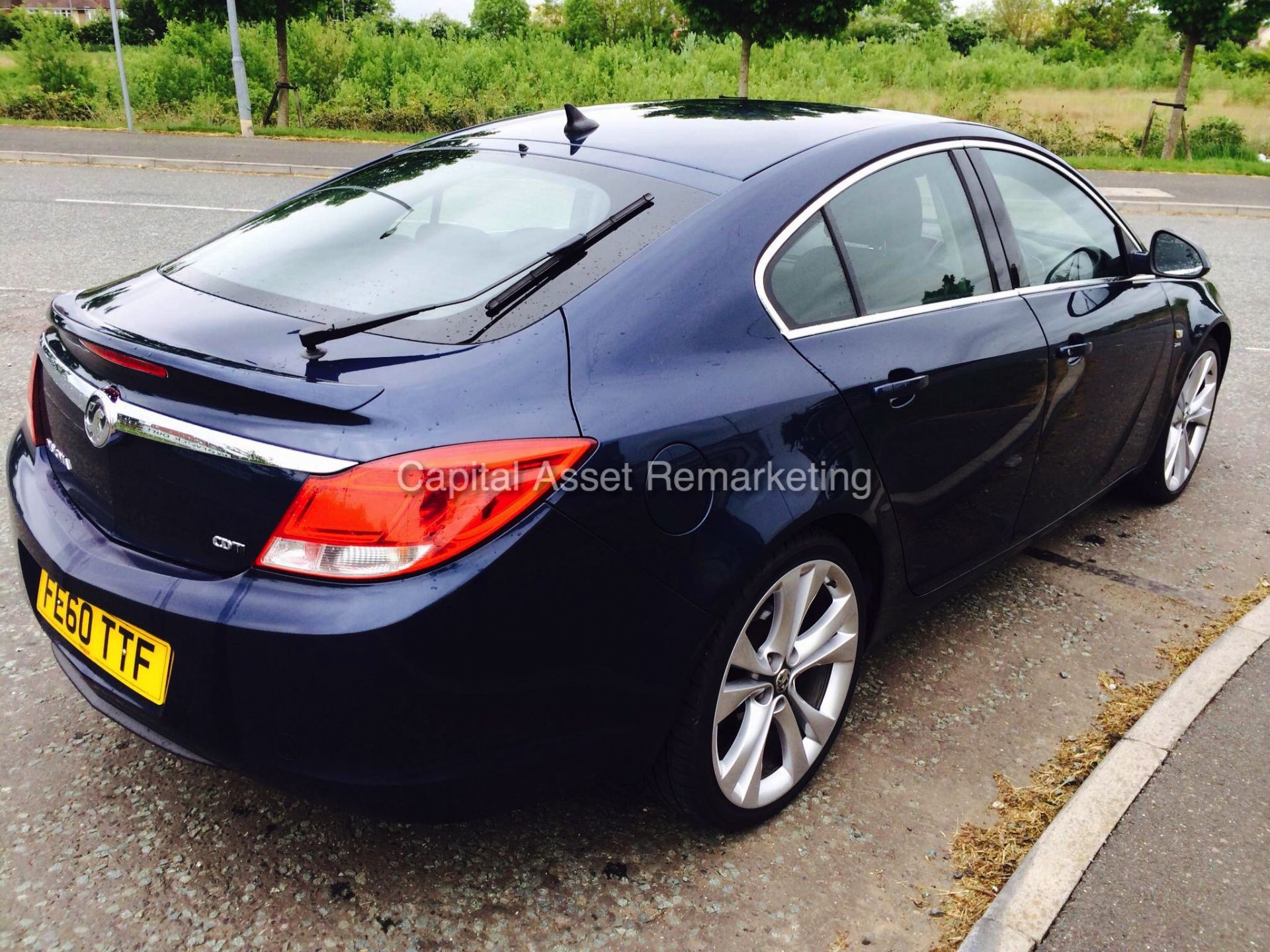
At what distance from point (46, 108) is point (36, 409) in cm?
2372

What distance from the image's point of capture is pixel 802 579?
240 cm

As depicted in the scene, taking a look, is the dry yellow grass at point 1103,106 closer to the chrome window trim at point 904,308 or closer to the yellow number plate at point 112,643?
the chrome window trim at point 904,308

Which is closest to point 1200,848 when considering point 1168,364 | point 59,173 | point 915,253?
point 915,253

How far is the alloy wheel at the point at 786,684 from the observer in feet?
7.74

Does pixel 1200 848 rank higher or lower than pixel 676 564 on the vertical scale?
lower

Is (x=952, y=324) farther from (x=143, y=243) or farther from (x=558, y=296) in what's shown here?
(x=143, y=243)

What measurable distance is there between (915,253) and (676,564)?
4.20ft

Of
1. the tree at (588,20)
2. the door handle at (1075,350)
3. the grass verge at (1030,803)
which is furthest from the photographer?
the tree at (588,20)

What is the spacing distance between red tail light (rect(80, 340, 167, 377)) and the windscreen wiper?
10.9 inches

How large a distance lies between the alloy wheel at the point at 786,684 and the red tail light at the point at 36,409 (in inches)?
66.4

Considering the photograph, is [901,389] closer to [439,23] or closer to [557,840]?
[557,840]

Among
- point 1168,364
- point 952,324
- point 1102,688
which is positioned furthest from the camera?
point 1168,364

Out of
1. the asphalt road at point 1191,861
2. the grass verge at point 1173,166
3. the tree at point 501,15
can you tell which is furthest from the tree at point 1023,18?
the asphalt road at point 1191,861

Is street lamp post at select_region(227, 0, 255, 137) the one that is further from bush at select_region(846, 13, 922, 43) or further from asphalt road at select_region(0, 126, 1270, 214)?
bush at select_region(846, 13, 922, 43)
